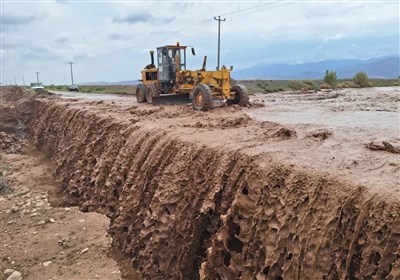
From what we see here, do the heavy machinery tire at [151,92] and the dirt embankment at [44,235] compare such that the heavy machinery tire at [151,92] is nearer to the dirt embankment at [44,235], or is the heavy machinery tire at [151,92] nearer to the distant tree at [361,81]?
the dirt embankment at [44,235]

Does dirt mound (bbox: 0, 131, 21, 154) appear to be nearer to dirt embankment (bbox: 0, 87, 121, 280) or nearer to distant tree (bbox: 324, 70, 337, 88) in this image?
dirt embankment (bbox: 0, 87, 121, 280)

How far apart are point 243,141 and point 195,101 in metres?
7.47

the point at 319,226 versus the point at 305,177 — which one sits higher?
the point at 305,177

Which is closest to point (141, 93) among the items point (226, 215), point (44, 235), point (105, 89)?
point (44, 235)

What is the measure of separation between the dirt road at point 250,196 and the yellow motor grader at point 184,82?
10.4 ft

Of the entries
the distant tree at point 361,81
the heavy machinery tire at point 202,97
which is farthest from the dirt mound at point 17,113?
the distant tree at point 361,81

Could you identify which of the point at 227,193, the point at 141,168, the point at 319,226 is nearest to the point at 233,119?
the point at 141,168

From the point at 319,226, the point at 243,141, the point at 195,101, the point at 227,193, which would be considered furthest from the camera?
the point at 195,101

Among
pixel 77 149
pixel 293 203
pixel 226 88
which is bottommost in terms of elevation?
pixel 77 149

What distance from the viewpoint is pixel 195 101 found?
14.8 meters

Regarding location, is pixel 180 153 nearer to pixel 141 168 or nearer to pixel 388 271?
pixel 141 168

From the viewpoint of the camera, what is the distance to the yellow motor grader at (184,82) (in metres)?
14.8

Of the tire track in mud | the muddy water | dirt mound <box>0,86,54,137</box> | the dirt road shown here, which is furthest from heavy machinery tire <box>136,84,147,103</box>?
the muddy water

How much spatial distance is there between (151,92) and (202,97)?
441 centimetres
